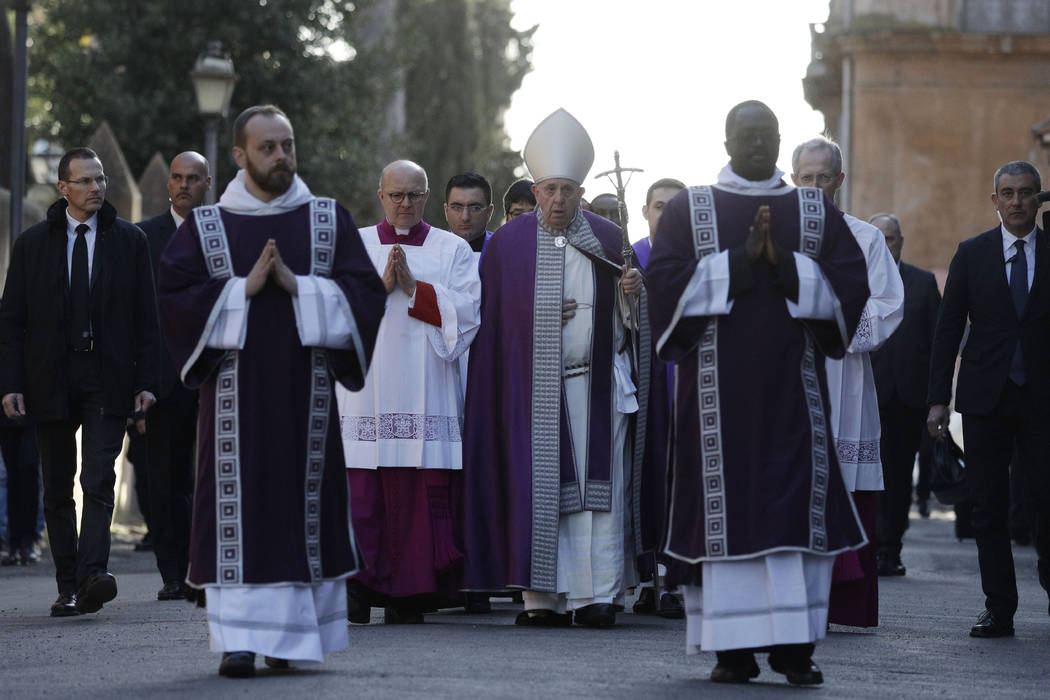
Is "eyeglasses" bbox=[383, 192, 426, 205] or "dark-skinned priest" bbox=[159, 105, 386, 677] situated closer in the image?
"dark-skinned priest" bbox=[159, 105, 386, 677]

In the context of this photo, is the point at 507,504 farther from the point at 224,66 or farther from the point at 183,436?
the point at 224,66

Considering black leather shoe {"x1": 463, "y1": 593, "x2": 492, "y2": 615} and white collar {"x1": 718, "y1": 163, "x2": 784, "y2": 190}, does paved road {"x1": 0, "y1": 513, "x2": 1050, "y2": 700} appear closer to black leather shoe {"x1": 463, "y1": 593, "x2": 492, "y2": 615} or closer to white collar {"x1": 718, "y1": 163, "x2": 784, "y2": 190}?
black leather shoe {"x1": 463, "y1": 593, "x2": 492, "y2": 615}

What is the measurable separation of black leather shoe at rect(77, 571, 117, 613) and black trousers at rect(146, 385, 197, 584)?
1305mm

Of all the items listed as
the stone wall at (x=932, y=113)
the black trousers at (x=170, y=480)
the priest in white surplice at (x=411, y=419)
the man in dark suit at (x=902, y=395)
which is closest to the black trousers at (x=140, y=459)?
the black trousers at (x=170, y=480)

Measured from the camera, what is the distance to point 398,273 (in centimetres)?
1076

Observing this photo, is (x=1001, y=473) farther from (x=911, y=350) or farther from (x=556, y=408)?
(x=911, y=350)

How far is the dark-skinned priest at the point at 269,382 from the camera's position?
8.02 m

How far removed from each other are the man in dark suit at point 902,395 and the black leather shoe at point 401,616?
4.60m

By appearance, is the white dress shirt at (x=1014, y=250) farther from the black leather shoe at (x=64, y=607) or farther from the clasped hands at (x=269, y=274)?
the black leather shoe at (x=64, y=607)

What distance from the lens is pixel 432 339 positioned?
436 inches

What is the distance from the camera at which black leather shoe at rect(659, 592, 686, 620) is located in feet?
37.0

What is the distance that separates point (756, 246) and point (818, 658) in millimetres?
2082

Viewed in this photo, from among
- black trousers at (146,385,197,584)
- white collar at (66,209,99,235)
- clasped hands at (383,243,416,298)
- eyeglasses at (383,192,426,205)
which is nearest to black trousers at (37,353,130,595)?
white collar at (66,209,99,235)

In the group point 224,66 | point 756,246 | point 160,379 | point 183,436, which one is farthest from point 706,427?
point 224,66
